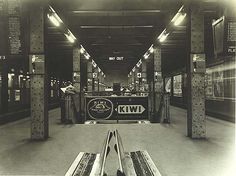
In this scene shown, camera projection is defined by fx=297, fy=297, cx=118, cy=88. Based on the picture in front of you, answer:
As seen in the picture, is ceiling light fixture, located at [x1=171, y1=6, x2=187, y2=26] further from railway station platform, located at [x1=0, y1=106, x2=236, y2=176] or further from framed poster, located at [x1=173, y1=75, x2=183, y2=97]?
framed poster, located at [x1=173, y1=75, x2=183, y2=97]

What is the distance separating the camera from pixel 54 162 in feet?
20.3

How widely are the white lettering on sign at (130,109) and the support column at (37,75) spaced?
433 centimetres

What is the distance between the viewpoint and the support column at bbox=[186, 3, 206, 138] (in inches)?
358

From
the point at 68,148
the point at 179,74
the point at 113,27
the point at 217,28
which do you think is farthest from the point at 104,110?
the point at 179,74

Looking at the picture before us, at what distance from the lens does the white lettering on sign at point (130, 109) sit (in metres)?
12.8

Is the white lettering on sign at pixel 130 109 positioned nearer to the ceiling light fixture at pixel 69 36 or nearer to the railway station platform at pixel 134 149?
the railway station platform at pixel 134 149

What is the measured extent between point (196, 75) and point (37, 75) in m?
4.94

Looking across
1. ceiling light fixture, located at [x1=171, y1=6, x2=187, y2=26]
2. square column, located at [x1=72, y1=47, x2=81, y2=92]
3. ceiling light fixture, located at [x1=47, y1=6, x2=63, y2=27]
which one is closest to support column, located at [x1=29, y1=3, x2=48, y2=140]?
ceiling light fixture, located at [x1=47, y1=6, x2=63, y2=27]

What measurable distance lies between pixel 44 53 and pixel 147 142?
4162mm

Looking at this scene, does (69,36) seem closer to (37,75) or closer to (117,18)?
(117,18)

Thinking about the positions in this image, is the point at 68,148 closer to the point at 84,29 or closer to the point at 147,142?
the point at 147,142

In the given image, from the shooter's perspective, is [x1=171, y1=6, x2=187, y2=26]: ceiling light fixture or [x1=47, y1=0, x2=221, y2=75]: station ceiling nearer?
[x1=47, y1=0, x2=221, y2=75]: station ceiling

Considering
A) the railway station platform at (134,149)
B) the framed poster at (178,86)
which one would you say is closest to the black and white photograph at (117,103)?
the railway station platform at (134,149)

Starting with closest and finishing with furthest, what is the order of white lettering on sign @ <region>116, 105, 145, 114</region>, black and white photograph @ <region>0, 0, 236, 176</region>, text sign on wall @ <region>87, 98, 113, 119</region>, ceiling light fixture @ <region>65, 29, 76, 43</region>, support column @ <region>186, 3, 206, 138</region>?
black and white photograph @ <region>0, 0, 236, 176</region>
support column @ <region>186, 3, 206, 138</region>
white lettering on sign @ <region>116, 105, 145, 114</region>
text sign on wall @ <region>87, 98, 113, 119</region>
ceiling light fixture @ <region>65, 29, 76, 43</region>
